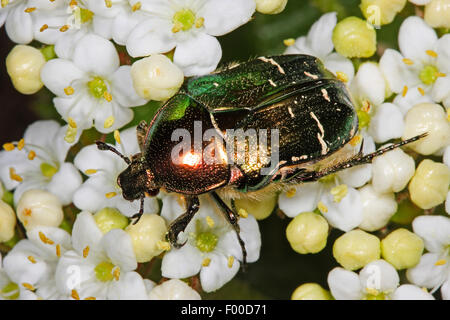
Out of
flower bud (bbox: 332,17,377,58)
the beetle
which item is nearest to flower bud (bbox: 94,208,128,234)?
the beetle

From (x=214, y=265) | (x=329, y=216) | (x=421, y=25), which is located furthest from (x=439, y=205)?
(x=214, y=265)

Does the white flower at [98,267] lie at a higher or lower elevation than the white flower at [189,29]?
lower

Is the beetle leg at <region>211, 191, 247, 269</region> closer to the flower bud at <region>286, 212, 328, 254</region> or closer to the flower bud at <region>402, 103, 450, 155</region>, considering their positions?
the flower bud at <region>286, 212, 328, 254</region>

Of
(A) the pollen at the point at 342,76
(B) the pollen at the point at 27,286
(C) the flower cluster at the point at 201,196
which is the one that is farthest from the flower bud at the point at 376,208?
(B) the pollen at the point at 27,286

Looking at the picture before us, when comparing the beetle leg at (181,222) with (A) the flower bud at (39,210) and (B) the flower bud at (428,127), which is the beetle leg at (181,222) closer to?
(A) the flower bud at (39,210)

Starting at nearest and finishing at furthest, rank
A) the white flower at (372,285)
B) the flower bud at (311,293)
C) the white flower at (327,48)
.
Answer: the white flower at (372,285) → the flower bud at (311,293) → the white flower at (327,48)

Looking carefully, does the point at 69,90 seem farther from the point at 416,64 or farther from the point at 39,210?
the point at 416,64
